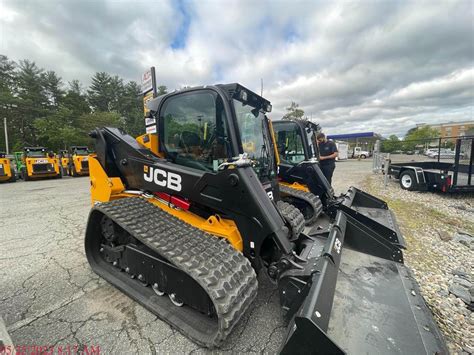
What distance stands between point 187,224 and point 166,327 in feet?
3.17

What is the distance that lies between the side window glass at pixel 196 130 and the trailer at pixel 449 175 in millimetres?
8927

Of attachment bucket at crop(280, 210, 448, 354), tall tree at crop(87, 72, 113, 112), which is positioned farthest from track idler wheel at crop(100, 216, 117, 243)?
tall tree at crop(87, 72, 113, 112)

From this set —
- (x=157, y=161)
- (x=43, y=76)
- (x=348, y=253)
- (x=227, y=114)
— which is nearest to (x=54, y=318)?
(x=157, y=161)

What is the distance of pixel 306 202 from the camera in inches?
194

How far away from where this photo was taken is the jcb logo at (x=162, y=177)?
8.36ft

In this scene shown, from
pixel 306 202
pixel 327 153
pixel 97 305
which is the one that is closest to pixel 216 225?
pixel 97 305

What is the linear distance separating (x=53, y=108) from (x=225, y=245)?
147 feet

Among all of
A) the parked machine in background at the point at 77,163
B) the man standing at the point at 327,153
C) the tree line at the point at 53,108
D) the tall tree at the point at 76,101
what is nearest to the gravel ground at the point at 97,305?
the man standing at the point at 327,153

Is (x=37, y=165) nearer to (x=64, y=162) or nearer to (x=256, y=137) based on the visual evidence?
(x=64, y=162)

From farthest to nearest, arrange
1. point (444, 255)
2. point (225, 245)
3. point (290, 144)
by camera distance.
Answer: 1. point (290, 144)
2. point (444, 255)
3. point (225, 245)

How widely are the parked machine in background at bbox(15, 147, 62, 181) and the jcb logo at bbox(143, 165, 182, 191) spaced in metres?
14.8

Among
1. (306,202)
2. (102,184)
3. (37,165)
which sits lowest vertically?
(306,202)

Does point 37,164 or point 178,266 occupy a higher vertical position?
point 37,164

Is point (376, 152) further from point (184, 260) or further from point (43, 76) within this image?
point (43, 76)
